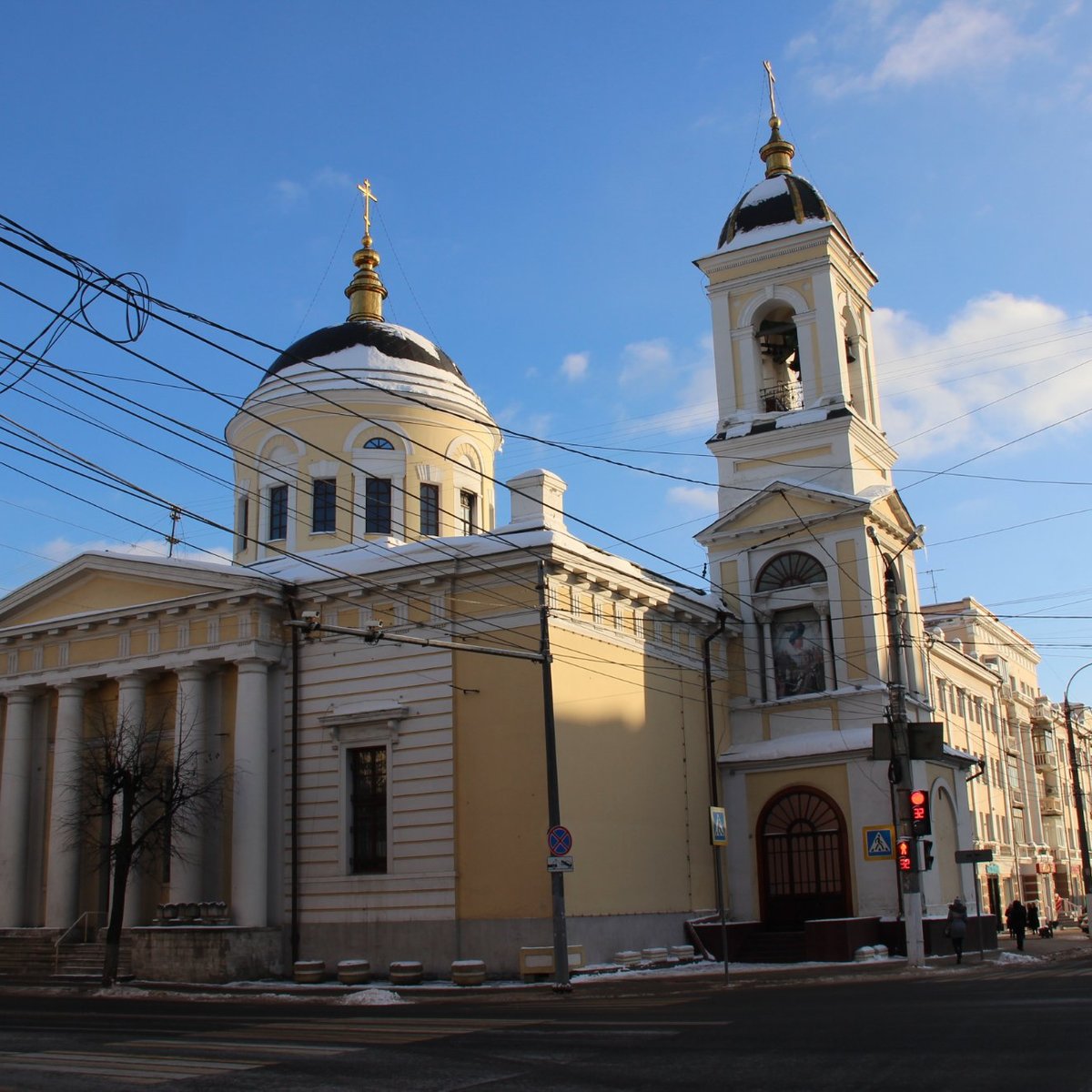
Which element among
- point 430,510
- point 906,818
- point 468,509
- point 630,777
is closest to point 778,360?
point 468,509

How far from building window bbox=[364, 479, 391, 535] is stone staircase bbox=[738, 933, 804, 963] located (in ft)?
45.7

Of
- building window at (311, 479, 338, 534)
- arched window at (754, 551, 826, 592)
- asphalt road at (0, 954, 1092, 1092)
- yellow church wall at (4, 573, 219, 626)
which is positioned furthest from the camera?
building window at (311, 479, 338, 534)

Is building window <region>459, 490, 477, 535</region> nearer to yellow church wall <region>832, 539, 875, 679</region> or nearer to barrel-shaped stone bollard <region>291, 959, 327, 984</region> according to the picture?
yellow church wall <region>832, 539, 875, 679</region>

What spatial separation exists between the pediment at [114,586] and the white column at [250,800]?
1976mm

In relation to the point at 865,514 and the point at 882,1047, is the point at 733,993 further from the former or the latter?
the point at 865,514

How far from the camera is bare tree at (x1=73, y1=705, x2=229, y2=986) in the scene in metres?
26.3

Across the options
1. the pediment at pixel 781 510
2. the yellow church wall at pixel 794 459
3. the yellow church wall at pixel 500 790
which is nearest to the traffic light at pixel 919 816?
the yellow church wall at pixel 500 790

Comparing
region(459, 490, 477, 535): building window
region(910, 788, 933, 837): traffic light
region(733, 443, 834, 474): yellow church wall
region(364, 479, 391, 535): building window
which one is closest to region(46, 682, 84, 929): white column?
region(364, 479, 391, 535): building window

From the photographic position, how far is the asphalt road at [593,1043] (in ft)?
33.4

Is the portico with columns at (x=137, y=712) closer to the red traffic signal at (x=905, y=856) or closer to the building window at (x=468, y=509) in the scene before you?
the building window at (x=468, y=509)

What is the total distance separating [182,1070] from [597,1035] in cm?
426

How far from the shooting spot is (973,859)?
2958 centimetres

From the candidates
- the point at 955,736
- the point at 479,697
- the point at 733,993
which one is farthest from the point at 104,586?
the point at 955,736

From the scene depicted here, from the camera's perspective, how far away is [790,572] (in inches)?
1303
